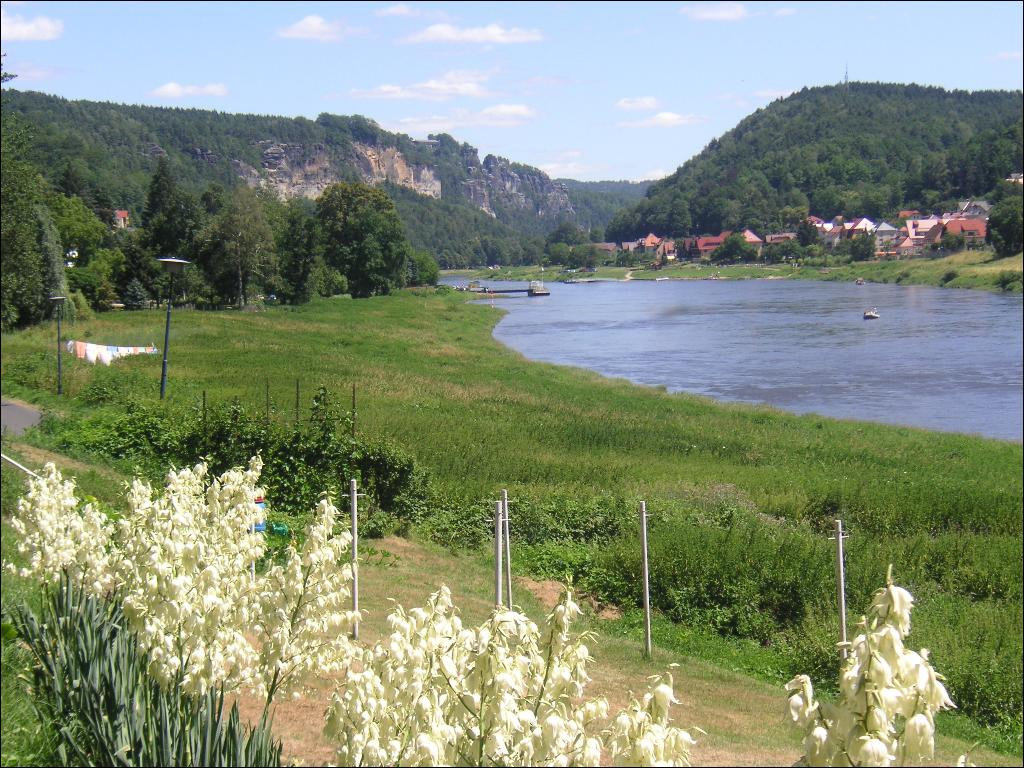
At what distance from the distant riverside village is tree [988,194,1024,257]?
149 inches

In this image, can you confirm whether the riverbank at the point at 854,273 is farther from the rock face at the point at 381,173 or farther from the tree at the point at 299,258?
the tree at the point at 299,258

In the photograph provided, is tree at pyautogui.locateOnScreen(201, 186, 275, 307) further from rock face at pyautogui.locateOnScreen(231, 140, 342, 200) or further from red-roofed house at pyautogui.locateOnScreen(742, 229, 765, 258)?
red-roofed house at pyautogui.locateOnScreen(742, 229, 765, 258)

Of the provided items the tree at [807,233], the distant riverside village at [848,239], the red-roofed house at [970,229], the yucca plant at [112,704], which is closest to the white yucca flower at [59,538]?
the yucca plant at [112,704]

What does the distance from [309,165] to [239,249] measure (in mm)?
4210

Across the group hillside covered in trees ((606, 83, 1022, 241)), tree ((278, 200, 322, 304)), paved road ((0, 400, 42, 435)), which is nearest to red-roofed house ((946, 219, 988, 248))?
hillside covered in trees ((606, 83, 1022, 241))

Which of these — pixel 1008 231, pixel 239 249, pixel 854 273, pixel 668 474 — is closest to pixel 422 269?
pixel 239 249

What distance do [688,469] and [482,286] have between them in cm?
3915

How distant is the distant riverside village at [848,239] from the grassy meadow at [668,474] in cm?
5683

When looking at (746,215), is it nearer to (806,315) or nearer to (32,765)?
(806,315)

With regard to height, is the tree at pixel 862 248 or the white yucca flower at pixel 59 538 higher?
the tree at pixel 862 248

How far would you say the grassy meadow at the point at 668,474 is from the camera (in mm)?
9359

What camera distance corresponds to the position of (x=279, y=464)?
476 inches

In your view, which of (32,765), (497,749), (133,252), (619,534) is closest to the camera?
(497,749)

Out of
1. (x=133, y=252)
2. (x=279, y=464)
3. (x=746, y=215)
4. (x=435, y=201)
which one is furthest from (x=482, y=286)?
(x=746, y=215)
